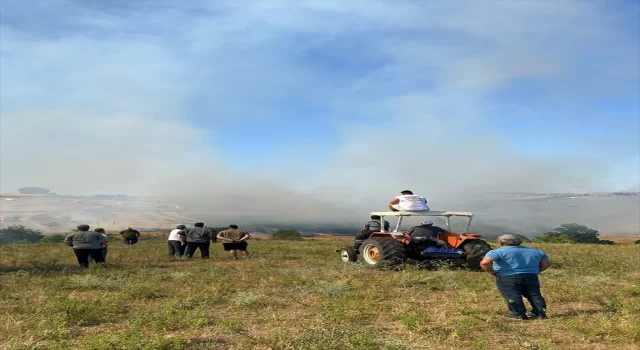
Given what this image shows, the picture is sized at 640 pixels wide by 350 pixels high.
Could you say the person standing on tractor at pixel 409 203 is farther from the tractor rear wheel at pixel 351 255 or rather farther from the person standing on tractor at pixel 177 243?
the person standing on tractor at pixel 177 243

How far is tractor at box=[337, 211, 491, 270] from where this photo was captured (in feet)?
37.6

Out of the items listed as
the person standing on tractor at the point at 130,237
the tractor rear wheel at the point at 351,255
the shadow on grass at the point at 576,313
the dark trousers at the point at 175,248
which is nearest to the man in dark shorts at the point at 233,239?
the dark trousers at the point at 175,248

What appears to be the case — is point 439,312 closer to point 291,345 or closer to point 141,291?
A: point 291,345

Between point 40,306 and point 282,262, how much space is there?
8294 mm

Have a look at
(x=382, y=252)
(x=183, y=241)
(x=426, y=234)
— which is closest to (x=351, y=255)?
(x=382, y=252)

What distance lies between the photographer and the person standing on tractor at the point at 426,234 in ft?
38.7

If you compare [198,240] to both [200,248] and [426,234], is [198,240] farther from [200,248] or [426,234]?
[426,234]

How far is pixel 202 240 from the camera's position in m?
16.5

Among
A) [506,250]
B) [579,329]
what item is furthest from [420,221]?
[579,329]

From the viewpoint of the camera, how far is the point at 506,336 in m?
5.26

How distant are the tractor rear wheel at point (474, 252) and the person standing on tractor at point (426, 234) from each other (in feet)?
1.91

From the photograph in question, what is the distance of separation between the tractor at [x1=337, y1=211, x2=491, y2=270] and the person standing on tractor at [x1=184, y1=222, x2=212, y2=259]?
6673 mm

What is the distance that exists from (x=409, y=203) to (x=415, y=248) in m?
1.20

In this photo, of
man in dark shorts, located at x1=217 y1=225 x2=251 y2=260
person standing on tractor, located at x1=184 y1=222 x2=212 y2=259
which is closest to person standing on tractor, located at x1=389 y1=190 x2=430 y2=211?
man in dark shorts, located at x1=217 y1=225 x2=251 y2=260
